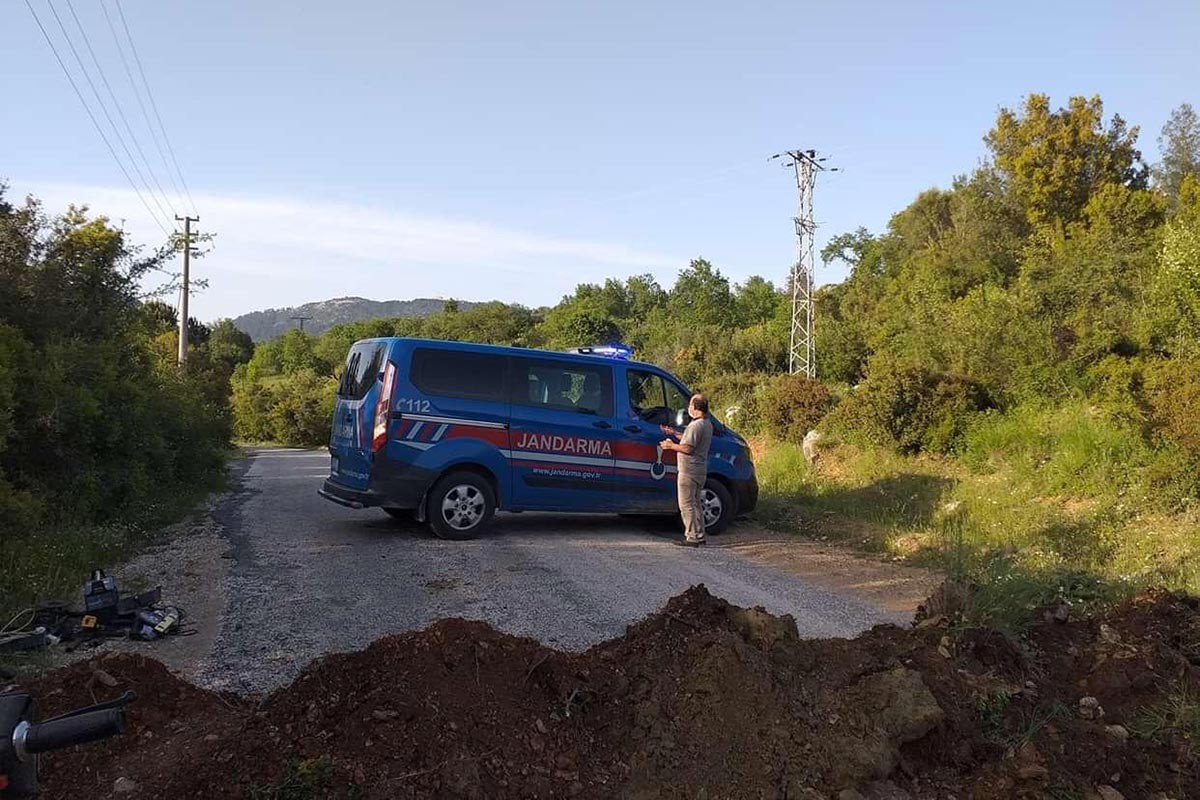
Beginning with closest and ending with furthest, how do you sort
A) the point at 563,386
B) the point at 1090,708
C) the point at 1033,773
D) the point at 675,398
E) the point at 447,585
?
the point at 1033,773
the point at 1090,708
the point at 447,585
the point at 563,386
the point at 675,398

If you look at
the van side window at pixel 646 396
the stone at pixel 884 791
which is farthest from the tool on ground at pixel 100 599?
the van side window at pixel 646 396

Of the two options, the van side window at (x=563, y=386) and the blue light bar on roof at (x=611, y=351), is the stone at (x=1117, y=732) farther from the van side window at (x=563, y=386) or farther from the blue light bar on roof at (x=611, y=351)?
the blue light bar on roof at (x=611, y=351)

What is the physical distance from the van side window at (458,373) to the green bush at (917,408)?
8164 mm

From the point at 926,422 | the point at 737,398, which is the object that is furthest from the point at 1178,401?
the point at 737,398

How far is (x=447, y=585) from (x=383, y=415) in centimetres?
260

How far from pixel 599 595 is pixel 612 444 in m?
3.45

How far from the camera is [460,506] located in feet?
31.7

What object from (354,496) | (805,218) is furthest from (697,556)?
(805,218)

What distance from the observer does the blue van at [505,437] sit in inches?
371

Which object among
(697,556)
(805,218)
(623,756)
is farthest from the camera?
(805,218)

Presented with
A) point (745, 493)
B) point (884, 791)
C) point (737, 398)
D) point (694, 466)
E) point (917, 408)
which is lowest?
point (884, 791)

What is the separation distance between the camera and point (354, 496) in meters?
9.55

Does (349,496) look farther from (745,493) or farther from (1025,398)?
(1025,398)

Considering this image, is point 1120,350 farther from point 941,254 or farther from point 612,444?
point 941,254
